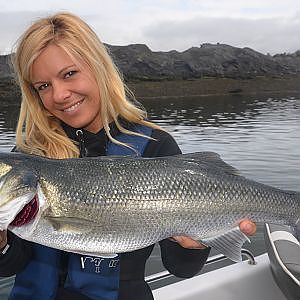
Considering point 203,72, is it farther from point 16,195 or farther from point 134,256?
point 16,195

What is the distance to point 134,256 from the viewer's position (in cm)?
343

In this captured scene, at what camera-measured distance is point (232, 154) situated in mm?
21094

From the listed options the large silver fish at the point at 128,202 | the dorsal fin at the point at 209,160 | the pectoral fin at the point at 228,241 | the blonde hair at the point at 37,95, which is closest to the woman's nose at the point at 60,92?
the blonde hair at the point at 37,95

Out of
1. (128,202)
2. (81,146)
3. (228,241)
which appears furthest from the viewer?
(81,146)

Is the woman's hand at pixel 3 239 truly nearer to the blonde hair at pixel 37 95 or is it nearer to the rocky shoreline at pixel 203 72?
the blonde hair at pixel 37 95

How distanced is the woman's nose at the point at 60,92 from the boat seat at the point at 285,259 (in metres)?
2.17

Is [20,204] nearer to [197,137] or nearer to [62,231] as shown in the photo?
[62,231]

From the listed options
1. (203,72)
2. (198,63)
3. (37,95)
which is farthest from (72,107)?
(198,63)

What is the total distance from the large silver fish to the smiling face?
0.50m

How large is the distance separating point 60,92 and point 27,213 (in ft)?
2.90

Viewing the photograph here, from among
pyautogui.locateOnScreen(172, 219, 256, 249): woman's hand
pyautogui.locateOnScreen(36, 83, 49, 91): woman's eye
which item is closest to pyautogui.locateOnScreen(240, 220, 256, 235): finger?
pyautogui.locateOnScreen(172, 219, 256, 249): woman's hand

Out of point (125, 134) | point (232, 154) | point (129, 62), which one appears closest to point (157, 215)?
point (125, 134)

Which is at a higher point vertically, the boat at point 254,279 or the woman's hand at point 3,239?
the woman's hand at point 3,239

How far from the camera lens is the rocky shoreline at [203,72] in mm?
77438
